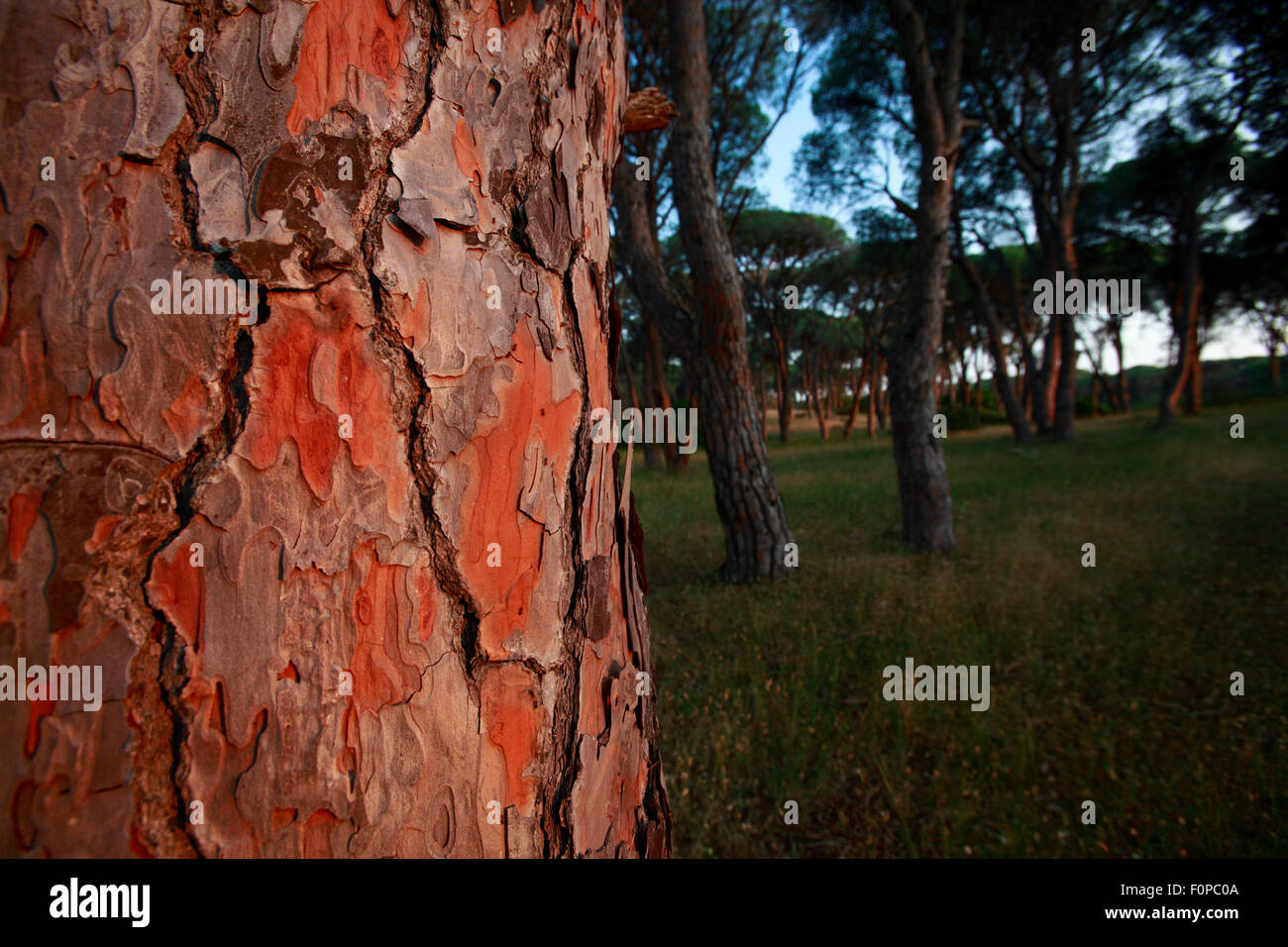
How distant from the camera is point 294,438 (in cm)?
73

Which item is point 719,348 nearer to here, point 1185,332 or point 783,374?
point 783,374

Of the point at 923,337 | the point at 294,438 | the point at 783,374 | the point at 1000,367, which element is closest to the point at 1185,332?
the point at 1000,367

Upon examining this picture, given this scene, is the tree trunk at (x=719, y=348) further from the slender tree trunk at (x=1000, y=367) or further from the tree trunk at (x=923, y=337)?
the slender tree trunk at (x=1000, y=367)

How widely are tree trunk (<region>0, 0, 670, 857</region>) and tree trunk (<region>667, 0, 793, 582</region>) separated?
4577 millimetres

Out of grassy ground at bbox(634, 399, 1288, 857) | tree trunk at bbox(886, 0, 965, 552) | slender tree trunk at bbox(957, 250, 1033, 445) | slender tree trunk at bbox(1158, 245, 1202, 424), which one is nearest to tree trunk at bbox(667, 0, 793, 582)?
grassy ground at bbox(634, 399, 1288, 857)

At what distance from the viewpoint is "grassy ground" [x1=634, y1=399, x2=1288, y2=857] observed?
97.3 inches

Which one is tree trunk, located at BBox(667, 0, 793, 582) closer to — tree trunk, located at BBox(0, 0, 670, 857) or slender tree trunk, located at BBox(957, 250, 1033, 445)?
tree trunk, located at BBox(0, 0, 670, 857)

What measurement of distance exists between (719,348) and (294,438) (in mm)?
4945

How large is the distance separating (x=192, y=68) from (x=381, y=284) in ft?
1.04

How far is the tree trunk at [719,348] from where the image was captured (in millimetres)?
5402

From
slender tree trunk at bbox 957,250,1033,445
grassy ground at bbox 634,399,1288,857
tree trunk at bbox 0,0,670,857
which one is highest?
slender tree trunk at bbox 957,250,1033,445

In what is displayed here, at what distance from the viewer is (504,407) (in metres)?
→ 0.85

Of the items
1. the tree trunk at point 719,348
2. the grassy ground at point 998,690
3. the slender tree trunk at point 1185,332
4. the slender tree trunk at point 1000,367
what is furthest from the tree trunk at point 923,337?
the slender tree trunk at point 1185,332

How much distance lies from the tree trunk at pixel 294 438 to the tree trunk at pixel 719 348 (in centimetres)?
458
